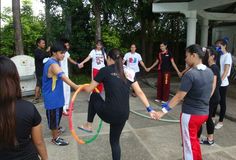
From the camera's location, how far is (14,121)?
86.7 inches

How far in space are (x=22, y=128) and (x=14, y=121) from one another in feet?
0.33

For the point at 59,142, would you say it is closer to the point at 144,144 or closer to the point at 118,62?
the point at 144,144

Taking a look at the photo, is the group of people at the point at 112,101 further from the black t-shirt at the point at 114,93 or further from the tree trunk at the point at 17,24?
the tree trunk at the point at 17,24

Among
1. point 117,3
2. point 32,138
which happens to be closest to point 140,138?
point 32,138

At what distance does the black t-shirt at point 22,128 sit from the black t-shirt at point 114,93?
5.35 ft

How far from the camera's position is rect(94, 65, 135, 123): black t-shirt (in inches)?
153

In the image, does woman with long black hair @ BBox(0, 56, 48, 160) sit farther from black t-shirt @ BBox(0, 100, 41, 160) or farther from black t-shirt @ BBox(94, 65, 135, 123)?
black t-shirt @ BBox(94, 65, 135, 123)

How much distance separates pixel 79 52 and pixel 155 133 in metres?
8.03

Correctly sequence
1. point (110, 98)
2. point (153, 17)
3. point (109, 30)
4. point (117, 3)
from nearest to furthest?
point (110, 98), point (117, 3), point (109, 30), point (153, 17)

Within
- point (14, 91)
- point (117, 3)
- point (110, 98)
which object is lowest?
point (110, 98)

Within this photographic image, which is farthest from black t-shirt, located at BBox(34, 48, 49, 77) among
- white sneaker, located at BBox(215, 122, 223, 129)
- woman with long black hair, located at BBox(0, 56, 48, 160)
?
woman with long black hair, located at BBox(0, 56, 48, 160)

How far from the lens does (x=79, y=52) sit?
1344 centimetres

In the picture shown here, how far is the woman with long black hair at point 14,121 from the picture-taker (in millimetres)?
2160

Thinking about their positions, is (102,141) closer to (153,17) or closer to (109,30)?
(109,30)
